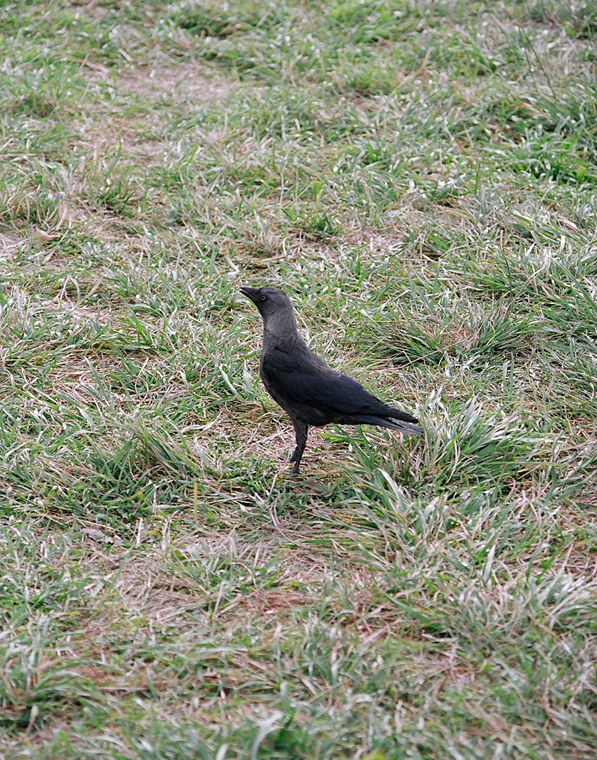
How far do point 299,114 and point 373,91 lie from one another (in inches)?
28.1

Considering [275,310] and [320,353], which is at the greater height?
[275,310]

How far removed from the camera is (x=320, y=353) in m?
4.66

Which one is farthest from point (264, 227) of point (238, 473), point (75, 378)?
point (238, 473)

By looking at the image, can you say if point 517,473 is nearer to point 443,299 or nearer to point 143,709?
point 443,299

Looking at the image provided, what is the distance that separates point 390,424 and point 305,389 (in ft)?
1.27

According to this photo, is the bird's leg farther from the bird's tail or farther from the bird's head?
the bird's head

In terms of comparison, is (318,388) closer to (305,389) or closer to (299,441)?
(305,389)

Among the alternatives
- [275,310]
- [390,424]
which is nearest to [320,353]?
[275,310]

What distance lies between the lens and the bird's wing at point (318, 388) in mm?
3740

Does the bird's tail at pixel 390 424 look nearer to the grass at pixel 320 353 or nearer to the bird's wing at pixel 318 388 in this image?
the bird's wing at pixel 318 388

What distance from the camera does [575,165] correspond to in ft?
20.0

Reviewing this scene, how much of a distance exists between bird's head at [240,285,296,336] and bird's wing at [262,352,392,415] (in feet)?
0.53

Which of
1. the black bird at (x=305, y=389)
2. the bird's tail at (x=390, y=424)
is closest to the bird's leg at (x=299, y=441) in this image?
the black bird at (x=305, y=389)

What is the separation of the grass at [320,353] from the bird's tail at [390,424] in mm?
162
